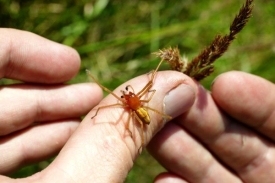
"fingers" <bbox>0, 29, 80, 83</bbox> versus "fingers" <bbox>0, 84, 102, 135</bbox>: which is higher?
"fingers" <bbox>0, 29, 80, 83</bbox>

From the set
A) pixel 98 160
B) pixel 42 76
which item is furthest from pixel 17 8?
pixel 98 160

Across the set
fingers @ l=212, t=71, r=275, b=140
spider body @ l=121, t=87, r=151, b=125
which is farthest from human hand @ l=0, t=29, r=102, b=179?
fingers @ l=212, t=71, r=275, b=140

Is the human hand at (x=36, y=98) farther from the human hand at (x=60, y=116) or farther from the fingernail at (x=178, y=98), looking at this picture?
the fingernail at (x=178, y=98)

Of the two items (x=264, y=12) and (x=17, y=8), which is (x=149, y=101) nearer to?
(x=17, y=8)

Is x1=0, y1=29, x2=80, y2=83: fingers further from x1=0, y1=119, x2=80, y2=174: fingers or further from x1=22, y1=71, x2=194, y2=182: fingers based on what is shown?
x1=22, y1=71, x2=194, y2=182: fingers

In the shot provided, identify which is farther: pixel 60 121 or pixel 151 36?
pixel 151 36

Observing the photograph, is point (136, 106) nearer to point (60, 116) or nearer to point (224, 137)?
point (60, 116)
